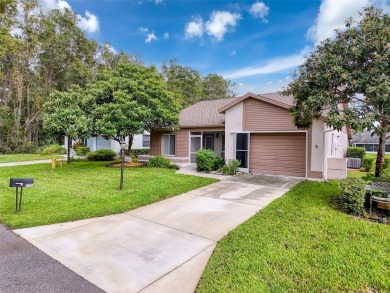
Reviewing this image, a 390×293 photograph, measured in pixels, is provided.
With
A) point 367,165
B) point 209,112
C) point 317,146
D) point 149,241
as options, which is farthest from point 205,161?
point 367,165

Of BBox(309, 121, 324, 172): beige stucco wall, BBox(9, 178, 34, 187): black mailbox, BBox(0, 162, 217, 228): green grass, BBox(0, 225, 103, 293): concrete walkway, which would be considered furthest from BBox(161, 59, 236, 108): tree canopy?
BBox(0, 225, 103, 293): concrete walkway

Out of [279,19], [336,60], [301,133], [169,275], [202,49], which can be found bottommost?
[169,275]

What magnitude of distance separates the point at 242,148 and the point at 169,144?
564 centimetres

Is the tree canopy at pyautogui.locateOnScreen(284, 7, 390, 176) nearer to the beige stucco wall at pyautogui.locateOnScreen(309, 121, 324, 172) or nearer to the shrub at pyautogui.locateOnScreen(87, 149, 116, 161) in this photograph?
the beige stucco wall at pyautogui.locateOnScreen(309, 121, 324, 172)

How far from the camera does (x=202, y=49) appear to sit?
69.0 feet

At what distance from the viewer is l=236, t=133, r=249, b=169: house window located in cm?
1240

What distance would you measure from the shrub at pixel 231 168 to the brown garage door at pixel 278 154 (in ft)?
3.02

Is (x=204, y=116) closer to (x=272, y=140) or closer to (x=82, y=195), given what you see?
(x=272, y=140)

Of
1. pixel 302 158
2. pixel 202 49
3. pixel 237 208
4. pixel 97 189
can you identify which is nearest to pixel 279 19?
pixel 302 158

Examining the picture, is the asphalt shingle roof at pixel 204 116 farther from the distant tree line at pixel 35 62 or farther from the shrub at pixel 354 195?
the distant tree line at pixel 35 62

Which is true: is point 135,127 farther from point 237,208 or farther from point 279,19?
point 279,19

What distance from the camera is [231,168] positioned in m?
11.9

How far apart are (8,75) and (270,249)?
112 ft

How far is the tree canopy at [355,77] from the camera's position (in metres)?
5.87
